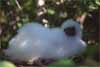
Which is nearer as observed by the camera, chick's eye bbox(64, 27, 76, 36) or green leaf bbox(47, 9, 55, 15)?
chick's eye bbox(64, 27, 76, 36)

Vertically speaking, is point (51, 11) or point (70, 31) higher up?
point (51, 11)

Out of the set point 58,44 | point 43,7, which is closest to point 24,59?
point 58,44

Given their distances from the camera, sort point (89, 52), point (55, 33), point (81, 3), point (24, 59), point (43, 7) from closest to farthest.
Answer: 1. point (89, 52)
2. point (24, 59)
3. point (55, 33)
4. point (81, 3)
5. point (43, 7)

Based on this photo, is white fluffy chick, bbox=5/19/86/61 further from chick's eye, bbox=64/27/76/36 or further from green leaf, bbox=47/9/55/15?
green leaf, bbox=47/9/55/15

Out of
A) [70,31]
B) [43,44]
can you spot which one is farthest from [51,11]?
[43,44]

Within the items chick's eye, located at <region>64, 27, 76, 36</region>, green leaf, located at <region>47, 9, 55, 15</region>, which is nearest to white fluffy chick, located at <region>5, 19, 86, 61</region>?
chick's eye, located at <region>64, 27, 76, 36</region>

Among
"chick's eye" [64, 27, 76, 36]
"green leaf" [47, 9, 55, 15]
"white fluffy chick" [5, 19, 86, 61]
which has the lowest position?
"white fluffy chick" [5, 19, 86, 61]

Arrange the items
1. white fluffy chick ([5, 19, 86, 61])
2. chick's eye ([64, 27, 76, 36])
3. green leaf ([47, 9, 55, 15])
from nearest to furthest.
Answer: white fluffy chick ([5, 19, 86, 61])
chick's eye ([64, 27, 76, 36])
green leaf ([47, 9, 55, 15])

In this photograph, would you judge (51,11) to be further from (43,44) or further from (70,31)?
(43,44)

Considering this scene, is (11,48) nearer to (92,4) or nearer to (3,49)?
(3,49)

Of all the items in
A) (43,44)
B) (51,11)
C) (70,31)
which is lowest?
(43,44)

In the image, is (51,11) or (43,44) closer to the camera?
(43,44)
